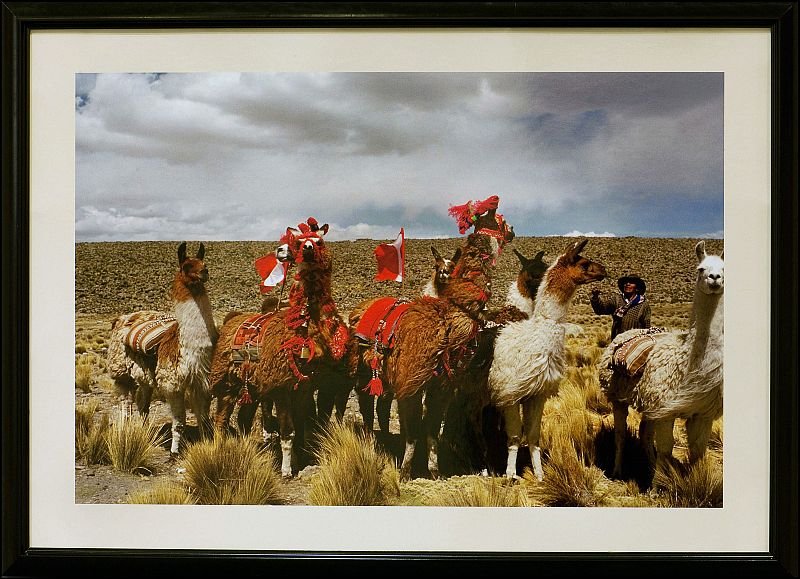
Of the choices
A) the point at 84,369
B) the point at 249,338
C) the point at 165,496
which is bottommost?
the point at 165,496

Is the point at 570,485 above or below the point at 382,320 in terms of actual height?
below

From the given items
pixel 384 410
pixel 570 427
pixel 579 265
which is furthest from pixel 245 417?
pixel 579 265

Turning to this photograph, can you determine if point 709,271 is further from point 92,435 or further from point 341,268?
point 92,435

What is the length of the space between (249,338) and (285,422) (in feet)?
0.94

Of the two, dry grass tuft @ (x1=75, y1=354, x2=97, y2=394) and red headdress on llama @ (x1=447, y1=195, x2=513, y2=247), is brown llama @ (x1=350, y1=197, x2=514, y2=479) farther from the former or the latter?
dry grass tuft @ (x1=75, y1=354, x2=97, y2=394)

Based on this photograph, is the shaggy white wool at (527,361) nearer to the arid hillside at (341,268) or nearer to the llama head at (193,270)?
the arid hillside at (341,268)

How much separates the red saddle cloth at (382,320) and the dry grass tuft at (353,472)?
0.29 meters

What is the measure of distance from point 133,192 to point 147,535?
1.08m

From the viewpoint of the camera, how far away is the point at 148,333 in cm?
190

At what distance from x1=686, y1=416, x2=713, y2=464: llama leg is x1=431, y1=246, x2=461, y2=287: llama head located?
0.88m

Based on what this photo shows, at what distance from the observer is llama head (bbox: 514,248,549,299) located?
1880mm

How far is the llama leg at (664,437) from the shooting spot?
1896 millimetres

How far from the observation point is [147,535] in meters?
1.90

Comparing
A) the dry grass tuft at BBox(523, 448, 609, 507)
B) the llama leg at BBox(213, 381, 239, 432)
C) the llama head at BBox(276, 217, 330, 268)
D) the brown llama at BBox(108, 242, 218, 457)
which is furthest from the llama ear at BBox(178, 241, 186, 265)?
the dry grass tuft at BBox(523, 448, 609, 507)
